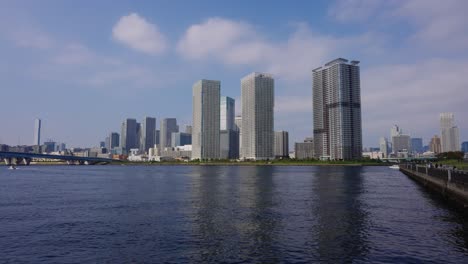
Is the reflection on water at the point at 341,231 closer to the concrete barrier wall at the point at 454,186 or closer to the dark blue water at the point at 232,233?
the dark blue water at the point at 232,233

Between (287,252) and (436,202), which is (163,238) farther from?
(436,202)

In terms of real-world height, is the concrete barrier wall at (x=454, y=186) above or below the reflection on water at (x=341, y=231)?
above

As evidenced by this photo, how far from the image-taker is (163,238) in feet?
104

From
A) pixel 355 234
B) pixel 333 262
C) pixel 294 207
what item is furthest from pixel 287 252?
pixel 294 207

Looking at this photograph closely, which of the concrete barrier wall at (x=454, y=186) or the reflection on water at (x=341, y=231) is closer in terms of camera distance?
the reflection on water at (x=341, y=231)

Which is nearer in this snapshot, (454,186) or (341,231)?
(341,231)

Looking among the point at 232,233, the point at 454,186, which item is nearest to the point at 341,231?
the point at 232,233

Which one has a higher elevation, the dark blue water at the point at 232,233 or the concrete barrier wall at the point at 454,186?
the concrete barrier wall at the point at 454,186

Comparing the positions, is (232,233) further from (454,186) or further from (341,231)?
(454,186)

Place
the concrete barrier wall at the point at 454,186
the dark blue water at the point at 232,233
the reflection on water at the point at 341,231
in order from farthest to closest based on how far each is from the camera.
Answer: the concrete barrier wall at the point at 454,186
the reflection on water at the point at 341,231
the dark blue water at the point at 232,233

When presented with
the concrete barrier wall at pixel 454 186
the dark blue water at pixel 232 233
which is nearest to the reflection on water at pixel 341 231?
the dark blue water at pixel 232 233

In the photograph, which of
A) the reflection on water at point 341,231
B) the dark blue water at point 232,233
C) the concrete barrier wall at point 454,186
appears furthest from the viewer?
the concrete barrier wall at point 454,186

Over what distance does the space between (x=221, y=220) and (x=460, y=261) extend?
22.6 m

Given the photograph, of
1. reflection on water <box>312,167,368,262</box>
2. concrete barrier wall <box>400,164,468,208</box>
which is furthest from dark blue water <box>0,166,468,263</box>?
concrete barrier wall <box>400,164,468,208</box>
